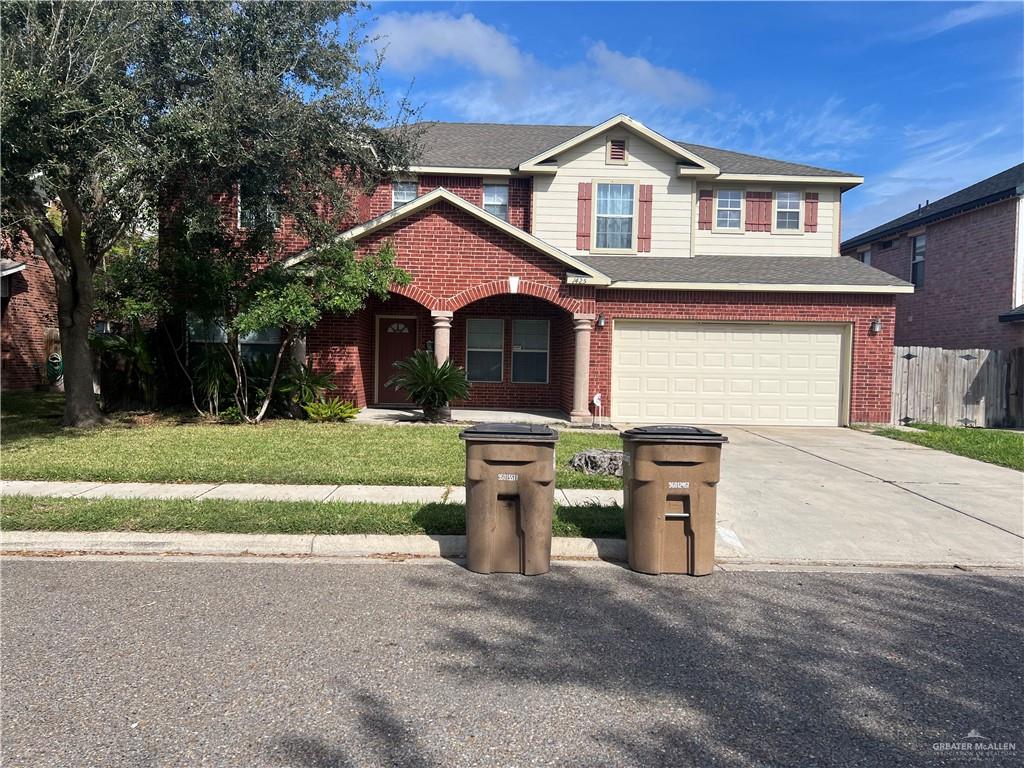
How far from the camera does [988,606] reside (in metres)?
4.80

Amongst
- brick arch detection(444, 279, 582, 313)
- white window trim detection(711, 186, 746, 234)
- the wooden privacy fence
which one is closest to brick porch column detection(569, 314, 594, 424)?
brick arch detection(444, 279, 582, 313)

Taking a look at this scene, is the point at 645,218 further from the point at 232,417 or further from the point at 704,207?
the point at 232,417

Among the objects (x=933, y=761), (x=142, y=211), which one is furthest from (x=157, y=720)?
(x=142, y=211)

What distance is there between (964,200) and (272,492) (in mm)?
21213

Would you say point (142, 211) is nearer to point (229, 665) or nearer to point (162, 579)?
point (162, 579)

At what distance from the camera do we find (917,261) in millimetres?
21578

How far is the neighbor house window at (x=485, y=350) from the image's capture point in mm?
16578

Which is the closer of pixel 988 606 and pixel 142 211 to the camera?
pixel 988 606

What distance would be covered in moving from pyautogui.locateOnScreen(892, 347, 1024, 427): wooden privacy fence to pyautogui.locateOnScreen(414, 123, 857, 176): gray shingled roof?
16.5 ft

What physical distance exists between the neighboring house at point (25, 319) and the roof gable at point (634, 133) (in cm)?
1308

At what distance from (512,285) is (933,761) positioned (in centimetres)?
1180

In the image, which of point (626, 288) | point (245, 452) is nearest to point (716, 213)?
point (626, 288)

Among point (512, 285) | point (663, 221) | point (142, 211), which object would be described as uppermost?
point (663, 221)

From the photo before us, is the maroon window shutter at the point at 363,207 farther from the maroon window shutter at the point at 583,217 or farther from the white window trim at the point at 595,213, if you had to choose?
the white window trim at the point at 595,213
